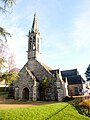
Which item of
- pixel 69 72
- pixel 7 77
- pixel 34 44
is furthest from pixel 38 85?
pixel 7 77

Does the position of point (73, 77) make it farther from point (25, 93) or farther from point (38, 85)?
point (25, 93)

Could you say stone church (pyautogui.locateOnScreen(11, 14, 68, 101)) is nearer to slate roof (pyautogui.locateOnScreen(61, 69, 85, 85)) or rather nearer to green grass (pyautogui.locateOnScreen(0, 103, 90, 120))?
slate roof (pyautogui.locateOnScreen(61, 69, 85, 85))

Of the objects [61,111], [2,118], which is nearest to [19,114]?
[2,118]

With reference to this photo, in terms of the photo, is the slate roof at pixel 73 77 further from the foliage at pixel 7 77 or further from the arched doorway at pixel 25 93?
the foliage at pixel 7 77

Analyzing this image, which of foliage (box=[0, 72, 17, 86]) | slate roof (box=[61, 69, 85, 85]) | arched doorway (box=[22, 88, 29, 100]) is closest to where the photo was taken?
foliage (box=[0, 72, 17, 86])

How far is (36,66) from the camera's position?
125 ft

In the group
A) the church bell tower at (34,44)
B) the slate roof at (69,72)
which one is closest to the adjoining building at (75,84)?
the slate roof at (69,72)

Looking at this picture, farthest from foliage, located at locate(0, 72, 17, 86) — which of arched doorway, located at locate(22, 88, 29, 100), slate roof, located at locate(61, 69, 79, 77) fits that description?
slate roof, located at locate(61, 69, 79, 77)

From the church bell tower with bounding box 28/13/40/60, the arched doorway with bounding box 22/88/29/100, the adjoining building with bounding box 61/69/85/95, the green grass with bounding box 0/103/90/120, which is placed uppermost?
the church bell tower with bounding box 28/13/40/60

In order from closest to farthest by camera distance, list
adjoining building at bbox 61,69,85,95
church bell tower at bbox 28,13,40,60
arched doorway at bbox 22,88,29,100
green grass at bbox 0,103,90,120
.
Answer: green grass at bbox 0,103,90,120, arched doorway at bbox 22,88,29,100, church bell tower at bbox 28,13,40,60, adjoining building at bbox 61,69,85,95

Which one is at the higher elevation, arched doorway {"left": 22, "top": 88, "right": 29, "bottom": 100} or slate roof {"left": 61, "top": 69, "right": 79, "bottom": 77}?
slate roof {"left": 61, "top": 69, "right": 79, "bottom": 77}

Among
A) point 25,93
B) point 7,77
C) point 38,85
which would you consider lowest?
point 25,93

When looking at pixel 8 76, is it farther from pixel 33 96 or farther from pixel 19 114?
pixel 33 96

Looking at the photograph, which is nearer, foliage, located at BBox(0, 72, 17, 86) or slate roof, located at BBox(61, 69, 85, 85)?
foliage, located at BBox(0, 72, 17, 86)
